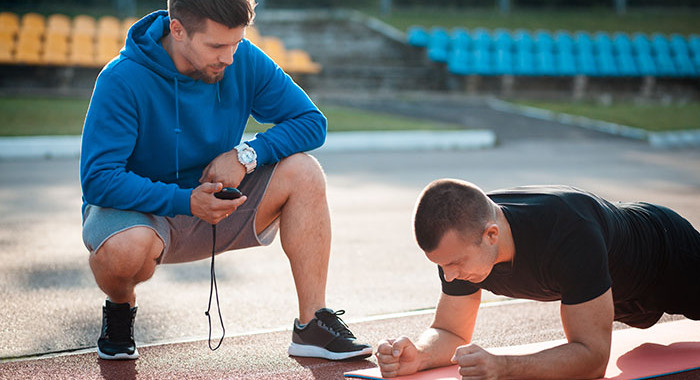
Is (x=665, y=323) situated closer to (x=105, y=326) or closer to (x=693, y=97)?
Result: (x=105, y=326)

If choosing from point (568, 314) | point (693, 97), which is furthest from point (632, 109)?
point (568, 314)

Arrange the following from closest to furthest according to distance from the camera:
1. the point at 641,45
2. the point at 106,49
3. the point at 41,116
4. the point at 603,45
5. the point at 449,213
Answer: the point at 449,213
the point at 41,116
the point at 106,49
the point at 603,45
the point at 641,45

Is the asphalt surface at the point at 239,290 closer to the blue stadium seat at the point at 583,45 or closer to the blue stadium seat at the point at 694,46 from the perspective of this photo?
the blue stadium seat at the point at 583,45

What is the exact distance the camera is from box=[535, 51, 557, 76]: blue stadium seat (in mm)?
21422

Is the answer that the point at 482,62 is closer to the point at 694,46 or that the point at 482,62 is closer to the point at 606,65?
the point at 606,65

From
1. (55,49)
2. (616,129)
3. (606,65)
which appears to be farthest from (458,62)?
(55,49)

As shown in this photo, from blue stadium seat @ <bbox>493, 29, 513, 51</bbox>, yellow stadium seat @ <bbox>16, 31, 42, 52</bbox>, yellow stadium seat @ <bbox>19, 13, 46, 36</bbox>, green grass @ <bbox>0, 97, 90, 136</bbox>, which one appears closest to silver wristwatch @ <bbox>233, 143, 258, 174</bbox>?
green grass @ <bbox>0, 97, 90, 136</bbox>

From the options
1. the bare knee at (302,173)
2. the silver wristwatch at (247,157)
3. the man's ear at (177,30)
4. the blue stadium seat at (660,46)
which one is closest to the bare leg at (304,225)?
the bare knee at (302,173)

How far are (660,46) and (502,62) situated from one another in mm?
5460

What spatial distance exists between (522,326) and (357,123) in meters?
9.98

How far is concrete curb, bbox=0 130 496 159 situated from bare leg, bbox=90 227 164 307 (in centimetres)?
811

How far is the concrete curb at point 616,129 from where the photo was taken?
14.2 meters

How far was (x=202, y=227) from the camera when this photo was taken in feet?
11.4

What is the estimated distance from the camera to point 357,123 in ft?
45.0
